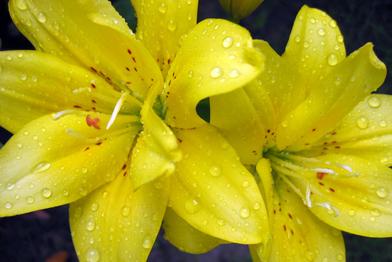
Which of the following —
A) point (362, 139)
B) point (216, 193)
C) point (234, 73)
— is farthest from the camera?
point (362, 139)

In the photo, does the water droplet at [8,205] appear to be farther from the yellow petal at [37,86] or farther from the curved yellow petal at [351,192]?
the curved yellow petal at [351,192]

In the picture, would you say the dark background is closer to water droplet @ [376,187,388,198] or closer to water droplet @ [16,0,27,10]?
water droplet @ [376,187,388,198]

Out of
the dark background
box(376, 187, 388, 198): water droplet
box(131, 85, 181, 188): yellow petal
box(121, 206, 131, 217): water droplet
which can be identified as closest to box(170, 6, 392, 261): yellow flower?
box(376, 187, 388, 198): water droplet

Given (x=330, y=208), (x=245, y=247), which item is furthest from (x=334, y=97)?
(x=245, y=247)

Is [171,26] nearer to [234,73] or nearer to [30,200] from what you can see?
[234,73]

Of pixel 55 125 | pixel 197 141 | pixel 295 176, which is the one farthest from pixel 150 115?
pixel 295 176

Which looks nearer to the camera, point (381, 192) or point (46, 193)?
point (46, 193)

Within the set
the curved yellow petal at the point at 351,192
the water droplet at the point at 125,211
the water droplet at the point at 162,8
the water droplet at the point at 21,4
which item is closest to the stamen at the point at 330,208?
the curved yellow petal at the point at 351,192
